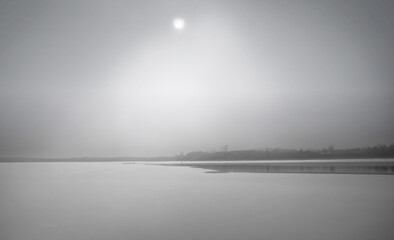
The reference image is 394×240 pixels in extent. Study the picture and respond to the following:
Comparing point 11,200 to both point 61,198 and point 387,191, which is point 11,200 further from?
point 387,191

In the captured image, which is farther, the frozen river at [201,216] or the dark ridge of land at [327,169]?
the dark ridge of land at [327,169]

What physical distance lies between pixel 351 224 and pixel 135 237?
1088 centimetres

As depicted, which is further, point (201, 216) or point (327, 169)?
point (327, 169)

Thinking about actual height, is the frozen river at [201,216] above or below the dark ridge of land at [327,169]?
above

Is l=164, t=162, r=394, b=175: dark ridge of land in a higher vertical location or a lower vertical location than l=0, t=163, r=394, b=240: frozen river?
lower

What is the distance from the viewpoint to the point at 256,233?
1205cm

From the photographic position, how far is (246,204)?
1891 cm

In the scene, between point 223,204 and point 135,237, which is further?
point 223,204

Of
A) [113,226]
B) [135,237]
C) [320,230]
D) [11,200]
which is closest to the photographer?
[135,237]

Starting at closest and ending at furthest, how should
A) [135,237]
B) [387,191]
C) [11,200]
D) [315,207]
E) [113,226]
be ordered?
[135,237] → [113,226] → [315,207] → [11,200] → [387,191]

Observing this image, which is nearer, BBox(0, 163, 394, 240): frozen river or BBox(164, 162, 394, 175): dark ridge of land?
BBox(0, 163, 394, 240): frozen river

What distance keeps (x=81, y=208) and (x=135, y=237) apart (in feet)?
27.3

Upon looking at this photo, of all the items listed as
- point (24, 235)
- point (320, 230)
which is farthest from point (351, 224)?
point (24, 235)

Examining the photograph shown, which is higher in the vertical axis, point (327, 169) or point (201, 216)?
point (201, 216)
